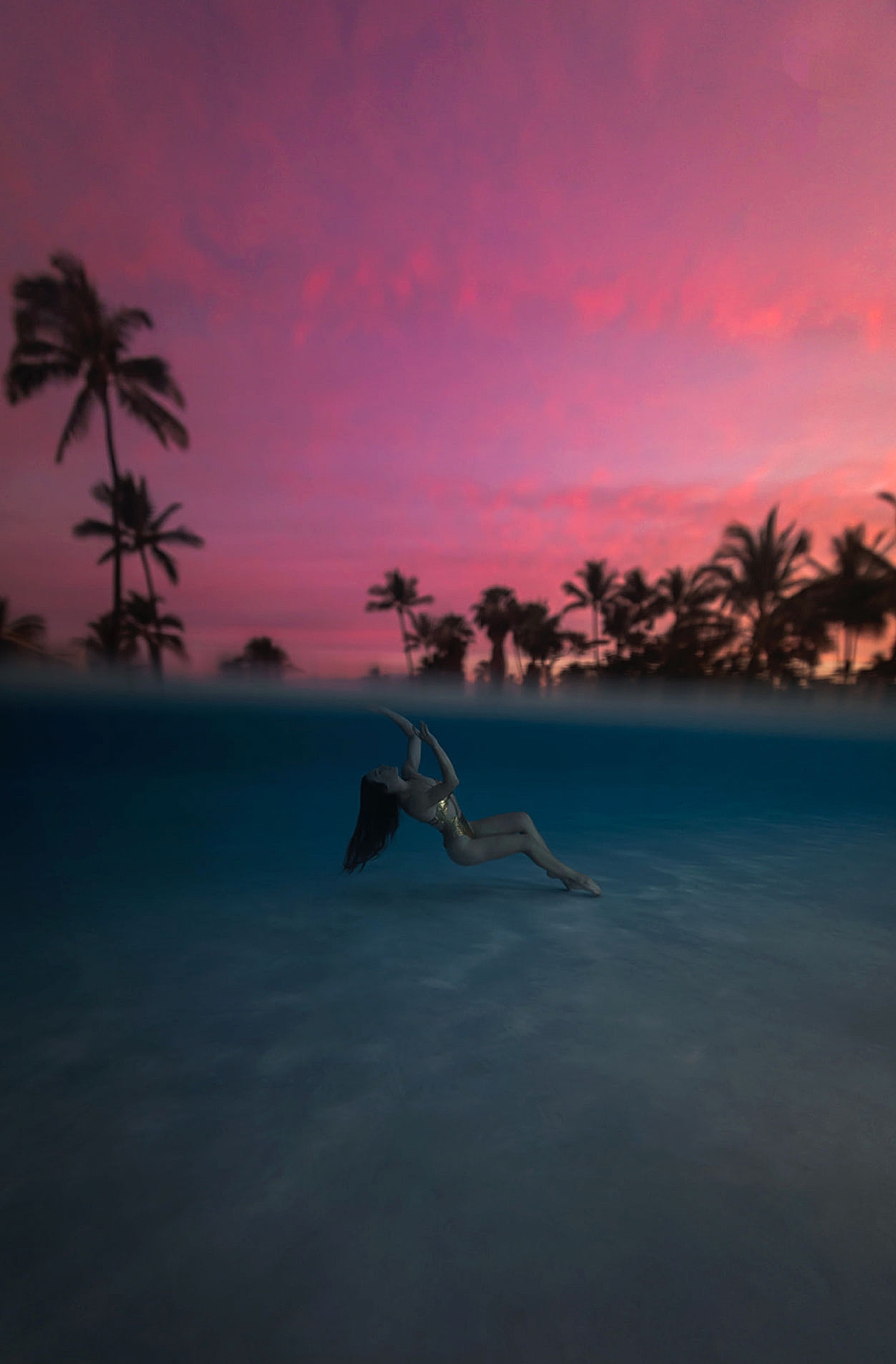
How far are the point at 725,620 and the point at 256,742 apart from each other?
22935 millimetres

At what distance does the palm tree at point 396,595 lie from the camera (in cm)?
4331

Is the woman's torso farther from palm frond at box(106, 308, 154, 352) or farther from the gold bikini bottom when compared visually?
palm frond at box(106, 308, 154, 352)

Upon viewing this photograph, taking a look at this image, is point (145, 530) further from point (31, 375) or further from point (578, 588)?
point (578, 588)

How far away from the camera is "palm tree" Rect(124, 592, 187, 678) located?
99.2 ft

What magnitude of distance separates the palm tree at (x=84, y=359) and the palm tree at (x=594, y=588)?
2288 cm

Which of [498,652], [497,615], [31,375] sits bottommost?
[498,652]

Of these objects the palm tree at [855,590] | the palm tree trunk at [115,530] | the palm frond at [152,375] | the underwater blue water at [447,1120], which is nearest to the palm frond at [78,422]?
the palm tree trunk at [115,530]

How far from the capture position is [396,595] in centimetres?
4375

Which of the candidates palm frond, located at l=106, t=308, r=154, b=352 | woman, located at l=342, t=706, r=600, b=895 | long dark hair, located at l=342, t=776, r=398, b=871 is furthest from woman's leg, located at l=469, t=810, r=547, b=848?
palm frond, located at l=106, t=308, r=154, b=352

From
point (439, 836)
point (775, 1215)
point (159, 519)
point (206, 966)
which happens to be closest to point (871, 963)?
point (775, 1215)

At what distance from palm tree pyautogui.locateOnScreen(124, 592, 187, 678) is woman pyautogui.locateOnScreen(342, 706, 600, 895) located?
25415 mm

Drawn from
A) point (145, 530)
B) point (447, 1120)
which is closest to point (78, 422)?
point (145, 530)

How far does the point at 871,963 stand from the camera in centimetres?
457

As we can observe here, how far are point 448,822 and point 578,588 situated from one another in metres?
35.5
